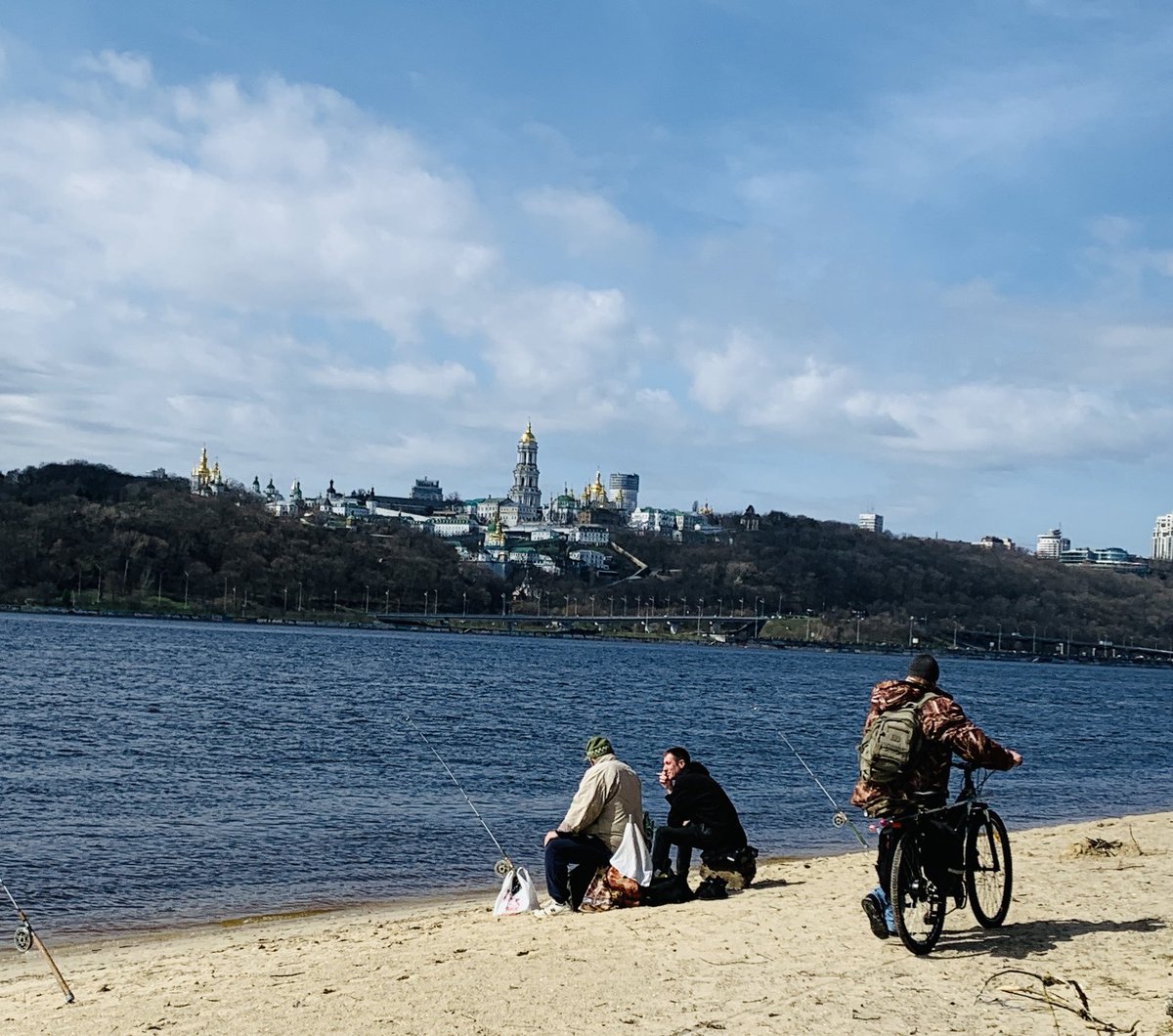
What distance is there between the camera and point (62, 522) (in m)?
141

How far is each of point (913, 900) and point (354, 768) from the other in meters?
17.9

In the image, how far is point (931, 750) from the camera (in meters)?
7.59

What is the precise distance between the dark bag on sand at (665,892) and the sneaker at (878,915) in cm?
224

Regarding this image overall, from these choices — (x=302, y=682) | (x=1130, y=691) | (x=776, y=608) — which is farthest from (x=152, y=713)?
(x=776, y=608)

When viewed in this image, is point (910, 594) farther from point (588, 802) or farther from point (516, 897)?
point (588, 802)

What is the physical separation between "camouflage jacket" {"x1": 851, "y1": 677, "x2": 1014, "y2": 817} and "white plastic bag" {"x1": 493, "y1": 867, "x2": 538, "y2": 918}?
343 centimetres

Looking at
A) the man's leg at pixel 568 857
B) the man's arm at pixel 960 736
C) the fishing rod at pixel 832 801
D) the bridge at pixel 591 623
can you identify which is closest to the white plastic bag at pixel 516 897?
the man's leg at pixel 568 857

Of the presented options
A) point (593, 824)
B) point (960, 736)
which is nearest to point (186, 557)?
point (593, 824)

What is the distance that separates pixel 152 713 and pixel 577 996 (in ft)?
99.2

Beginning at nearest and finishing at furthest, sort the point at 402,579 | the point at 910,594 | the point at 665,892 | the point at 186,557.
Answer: the point at 665,892 < the point at 186,557 < the point at 402,579 < the point at 910,594

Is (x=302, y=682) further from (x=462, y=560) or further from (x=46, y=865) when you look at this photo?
(x=462, y=560)

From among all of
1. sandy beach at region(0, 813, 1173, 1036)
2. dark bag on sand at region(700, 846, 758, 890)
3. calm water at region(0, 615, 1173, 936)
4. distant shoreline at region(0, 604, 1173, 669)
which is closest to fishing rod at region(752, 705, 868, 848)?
calm water at region(0, 615, 1173, 936)

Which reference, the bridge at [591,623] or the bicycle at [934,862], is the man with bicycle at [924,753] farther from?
the bridge at [591,623]

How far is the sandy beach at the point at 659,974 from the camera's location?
21.7 feet
